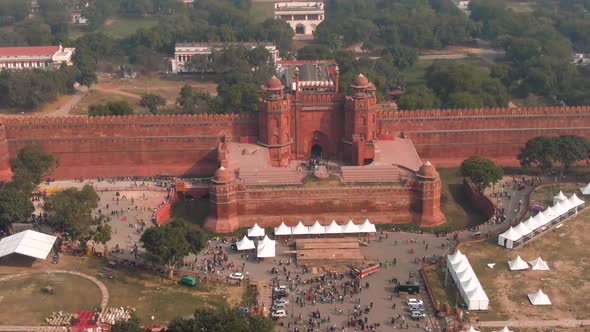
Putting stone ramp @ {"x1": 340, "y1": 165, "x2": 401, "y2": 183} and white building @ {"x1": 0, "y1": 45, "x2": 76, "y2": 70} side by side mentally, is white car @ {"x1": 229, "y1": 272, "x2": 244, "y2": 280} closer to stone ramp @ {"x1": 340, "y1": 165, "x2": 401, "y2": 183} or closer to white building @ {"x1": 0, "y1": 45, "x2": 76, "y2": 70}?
stone ramp @ {"x1": 340, "y1": 165, "x2": 401, "y2": 183}

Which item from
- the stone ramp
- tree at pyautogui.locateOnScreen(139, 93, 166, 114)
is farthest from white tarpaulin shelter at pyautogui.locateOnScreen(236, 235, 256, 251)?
tree at pyautogui.locateOnScreen(139, 93, 166, 114)

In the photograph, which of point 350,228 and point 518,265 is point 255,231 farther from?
point 518,265

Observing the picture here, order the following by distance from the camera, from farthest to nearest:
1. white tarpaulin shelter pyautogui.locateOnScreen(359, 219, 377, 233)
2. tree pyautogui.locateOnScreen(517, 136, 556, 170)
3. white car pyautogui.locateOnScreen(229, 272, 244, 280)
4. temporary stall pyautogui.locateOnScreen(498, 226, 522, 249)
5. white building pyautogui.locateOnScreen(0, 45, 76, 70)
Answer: white building pyautogui.locateOnScreen(0, 45, 76, 70) < tree pyautogui.locateOnScreen(517, 136, 556, 170) < white tarpaulin shelter pyautogui.locateOnScreen(359, 219, 377, 233) < temporary stall pyautogui.locateOnScreen(498, 226, 522, 249) < white car pyautogui.locateOnScreen(229, 272, 244, 280)

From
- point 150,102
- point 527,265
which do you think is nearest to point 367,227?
point 527,265

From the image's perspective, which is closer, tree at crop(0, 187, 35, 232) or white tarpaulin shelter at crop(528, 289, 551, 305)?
white tarpaulin shelter at crop(528, 289, 551, 305)

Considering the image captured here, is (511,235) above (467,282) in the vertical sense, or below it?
above

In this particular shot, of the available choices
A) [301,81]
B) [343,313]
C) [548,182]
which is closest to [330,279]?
[343,313]

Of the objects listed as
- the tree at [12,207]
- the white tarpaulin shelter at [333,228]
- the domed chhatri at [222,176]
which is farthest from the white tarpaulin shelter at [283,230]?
the tree at [12,207]

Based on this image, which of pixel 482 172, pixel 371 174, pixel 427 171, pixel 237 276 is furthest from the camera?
pixel 482 172
